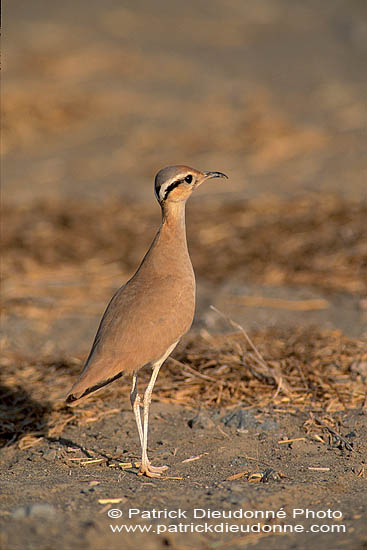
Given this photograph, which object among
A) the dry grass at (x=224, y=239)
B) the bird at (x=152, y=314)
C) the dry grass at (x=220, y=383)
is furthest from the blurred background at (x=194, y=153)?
the bird at (x=152, y=314)

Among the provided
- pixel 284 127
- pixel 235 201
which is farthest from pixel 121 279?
pixel 284 127

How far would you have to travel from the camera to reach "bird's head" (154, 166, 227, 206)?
4.36 m

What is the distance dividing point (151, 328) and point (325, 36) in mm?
15645

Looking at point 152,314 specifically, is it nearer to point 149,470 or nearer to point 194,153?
point 149,470

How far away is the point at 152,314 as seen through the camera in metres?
4.16

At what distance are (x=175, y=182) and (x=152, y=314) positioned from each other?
780 millimetres

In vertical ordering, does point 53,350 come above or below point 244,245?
below

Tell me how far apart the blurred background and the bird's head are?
7.36ft

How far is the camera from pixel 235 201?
10211 mm

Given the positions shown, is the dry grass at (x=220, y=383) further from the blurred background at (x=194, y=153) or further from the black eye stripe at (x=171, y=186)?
the black eye stripe at (x=171, y=186)

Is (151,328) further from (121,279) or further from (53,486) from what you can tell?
(121,279)
